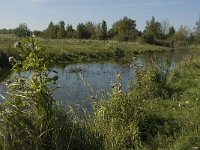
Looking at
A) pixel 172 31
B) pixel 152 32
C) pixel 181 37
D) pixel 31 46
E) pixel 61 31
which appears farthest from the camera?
pixel 172 31

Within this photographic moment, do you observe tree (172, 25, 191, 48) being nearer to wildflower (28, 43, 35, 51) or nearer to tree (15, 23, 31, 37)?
tree (15, 23, 31, 37)

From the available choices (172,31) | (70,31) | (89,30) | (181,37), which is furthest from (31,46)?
(172,31)

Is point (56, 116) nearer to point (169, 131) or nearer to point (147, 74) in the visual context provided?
point (169, 131)

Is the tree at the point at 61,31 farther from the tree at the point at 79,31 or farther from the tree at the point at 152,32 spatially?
the tree at the point at 152,32

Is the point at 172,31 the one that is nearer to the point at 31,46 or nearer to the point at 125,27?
the point at 125,27

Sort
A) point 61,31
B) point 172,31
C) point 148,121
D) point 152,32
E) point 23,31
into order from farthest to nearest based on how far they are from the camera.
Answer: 1. point 172,31
2. point 152,32
3. point 61,31
4. point 23,31
5. point 148,121

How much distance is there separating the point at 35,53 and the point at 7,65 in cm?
1710

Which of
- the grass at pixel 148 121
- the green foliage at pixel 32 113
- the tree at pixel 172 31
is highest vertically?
the tree at pixel 172 31

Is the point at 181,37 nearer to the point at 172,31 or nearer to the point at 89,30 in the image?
the point at 172,31

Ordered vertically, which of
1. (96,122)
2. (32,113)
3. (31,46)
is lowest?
(96,122)

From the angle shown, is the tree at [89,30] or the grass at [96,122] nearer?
the grass at [96,122]

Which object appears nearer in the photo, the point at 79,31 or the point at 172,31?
the point at 79,31

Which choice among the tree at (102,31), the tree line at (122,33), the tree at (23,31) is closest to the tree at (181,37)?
the tree line at (122,33)

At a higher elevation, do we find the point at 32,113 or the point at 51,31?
the point at 51,31
